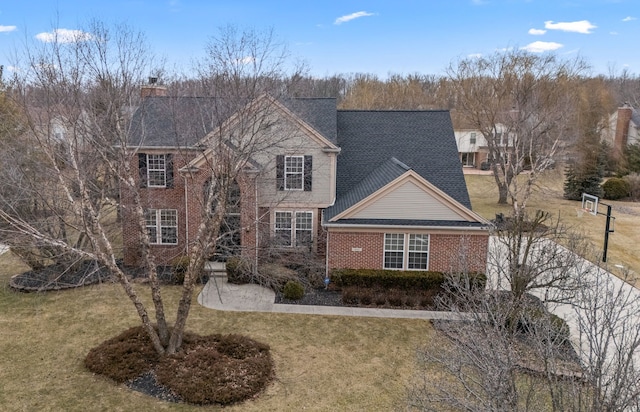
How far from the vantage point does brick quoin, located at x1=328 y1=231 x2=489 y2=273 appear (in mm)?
18562

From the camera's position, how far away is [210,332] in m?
14.7

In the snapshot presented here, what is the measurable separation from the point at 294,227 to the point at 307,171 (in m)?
2.59

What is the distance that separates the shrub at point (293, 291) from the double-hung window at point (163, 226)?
6835mm

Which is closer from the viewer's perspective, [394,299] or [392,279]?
[394,299]

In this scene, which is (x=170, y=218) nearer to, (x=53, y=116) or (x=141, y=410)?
(x=53, y=116)

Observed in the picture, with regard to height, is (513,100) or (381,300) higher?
(513,100)

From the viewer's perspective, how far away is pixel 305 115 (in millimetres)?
21109

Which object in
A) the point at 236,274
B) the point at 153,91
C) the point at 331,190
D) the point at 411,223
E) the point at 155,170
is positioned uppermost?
the point at 153,91

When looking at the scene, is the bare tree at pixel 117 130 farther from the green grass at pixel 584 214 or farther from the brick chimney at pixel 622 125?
the brick chimney at pixel 622 125

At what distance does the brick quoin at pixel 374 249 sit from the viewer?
18562 millimetres

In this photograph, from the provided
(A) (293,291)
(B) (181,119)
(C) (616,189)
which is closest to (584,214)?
(C) (616,189)

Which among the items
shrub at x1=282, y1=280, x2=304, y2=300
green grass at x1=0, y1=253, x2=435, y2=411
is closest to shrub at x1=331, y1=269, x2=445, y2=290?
shrub at x1=282, y1=280, x2=304, y2=300

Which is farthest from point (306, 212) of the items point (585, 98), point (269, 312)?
point (585, 98)

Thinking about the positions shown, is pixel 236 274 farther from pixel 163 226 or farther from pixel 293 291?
pixel 163 226
